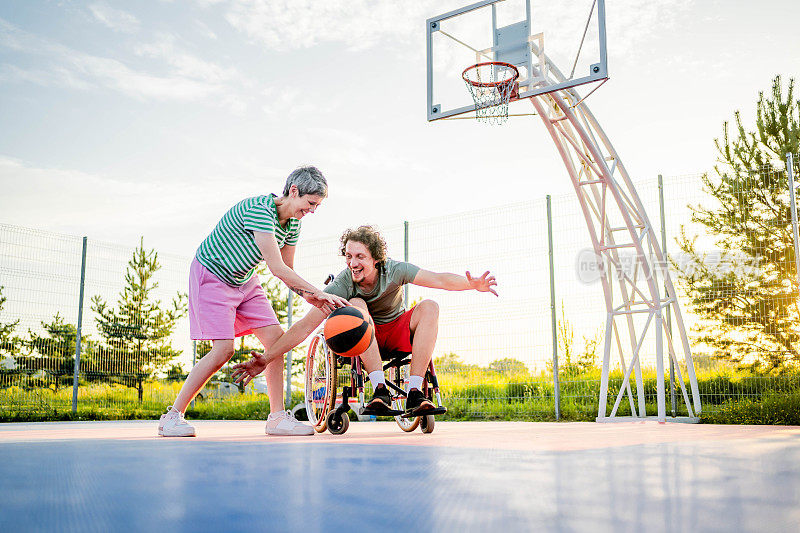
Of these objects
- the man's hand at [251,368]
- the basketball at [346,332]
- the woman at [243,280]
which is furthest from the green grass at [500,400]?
the man's hand at [251,368]

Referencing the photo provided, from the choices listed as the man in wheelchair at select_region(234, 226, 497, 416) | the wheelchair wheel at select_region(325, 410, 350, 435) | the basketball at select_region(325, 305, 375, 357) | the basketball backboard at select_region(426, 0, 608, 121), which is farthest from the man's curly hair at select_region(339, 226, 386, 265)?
the basketball backboard at select_region(426, 0, 608, 121)

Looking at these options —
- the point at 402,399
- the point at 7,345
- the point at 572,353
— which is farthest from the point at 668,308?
the point at 7,345

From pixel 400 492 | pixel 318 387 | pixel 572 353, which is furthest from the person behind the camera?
pixel 572 353

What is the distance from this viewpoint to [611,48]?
519 centimetres

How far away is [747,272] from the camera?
5648 millimetres

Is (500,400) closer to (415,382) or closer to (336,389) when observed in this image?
(336,389)

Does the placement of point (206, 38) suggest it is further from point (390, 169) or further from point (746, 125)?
point (746, 125)

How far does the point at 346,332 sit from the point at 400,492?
1.84m

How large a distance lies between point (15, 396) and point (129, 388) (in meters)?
1.29

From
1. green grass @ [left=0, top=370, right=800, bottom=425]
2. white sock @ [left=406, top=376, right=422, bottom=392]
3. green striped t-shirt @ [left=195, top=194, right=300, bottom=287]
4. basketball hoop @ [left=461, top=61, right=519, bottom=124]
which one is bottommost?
green grass @ [left=0, top=370, right=800, bottom=425]

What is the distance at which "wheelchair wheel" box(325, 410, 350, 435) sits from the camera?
3291 mm

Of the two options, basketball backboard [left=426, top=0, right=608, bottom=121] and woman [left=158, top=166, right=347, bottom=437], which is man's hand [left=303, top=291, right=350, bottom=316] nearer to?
woman [left=158, top=166, right=347, bottom=437]

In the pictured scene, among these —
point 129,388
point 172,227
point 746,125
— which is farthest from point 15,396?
point 746,125

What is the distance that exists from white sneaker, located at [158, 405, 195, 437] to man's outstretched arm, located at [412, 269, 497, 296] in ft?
4.49
